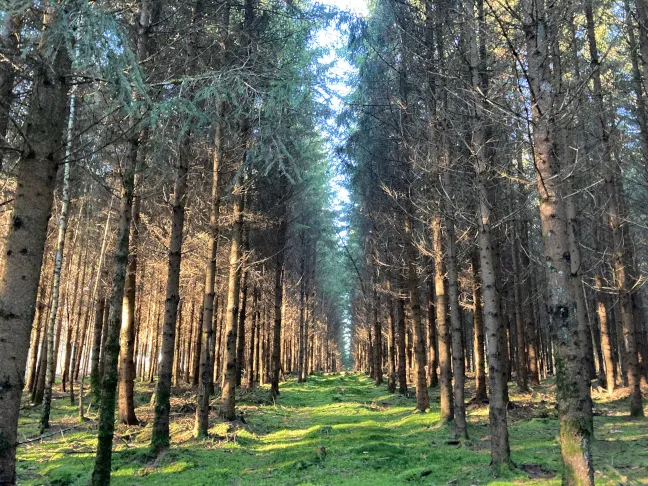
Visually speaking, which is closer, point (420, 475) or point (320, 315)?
point (420, 475)

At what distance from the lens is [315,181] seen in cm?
1811

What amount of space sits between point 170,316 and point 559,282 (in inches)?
290

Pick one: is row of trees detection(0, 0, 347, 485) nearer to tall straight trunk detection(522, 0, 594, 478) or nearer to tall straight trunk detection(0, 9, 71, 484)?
tall straight trunk detection(0, 9, 71, 484)

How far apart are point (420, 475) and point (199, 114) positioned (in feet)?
21.5

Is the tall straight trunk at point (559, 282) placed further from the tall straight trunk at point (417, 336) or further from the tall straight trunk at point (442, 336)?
the tall straight trunk at point (417, 336)

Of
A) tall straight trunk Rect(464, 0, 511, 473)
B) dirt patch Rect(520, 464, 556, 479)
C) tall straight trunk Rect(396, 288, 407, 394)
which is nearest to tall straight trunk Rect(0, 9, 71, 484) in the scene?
tall straight trunk Rect(464, 0, 511, 473)

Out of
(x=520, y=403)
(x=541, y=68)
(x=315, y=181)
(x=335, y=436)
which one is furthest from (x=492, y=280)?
(x=315, y=181)

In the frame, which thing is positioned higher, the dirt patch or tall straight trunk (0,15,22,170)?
tall straight trunk (0,15,22,170)

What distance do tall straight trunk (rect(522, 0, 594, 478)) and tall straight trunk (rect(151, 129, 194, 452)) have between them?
6575 millimetres

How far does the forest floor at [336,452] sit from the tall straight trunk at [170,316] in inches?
19.6

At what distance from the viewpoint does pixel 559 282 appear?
495 cm

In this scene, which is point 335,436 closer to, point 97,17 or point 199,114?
point 199,114

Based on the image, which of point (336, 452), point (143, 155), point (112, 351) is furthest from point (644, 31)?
point (112, 351)

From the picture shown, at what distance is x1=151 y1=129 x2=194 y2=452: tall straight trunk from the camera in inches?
335
